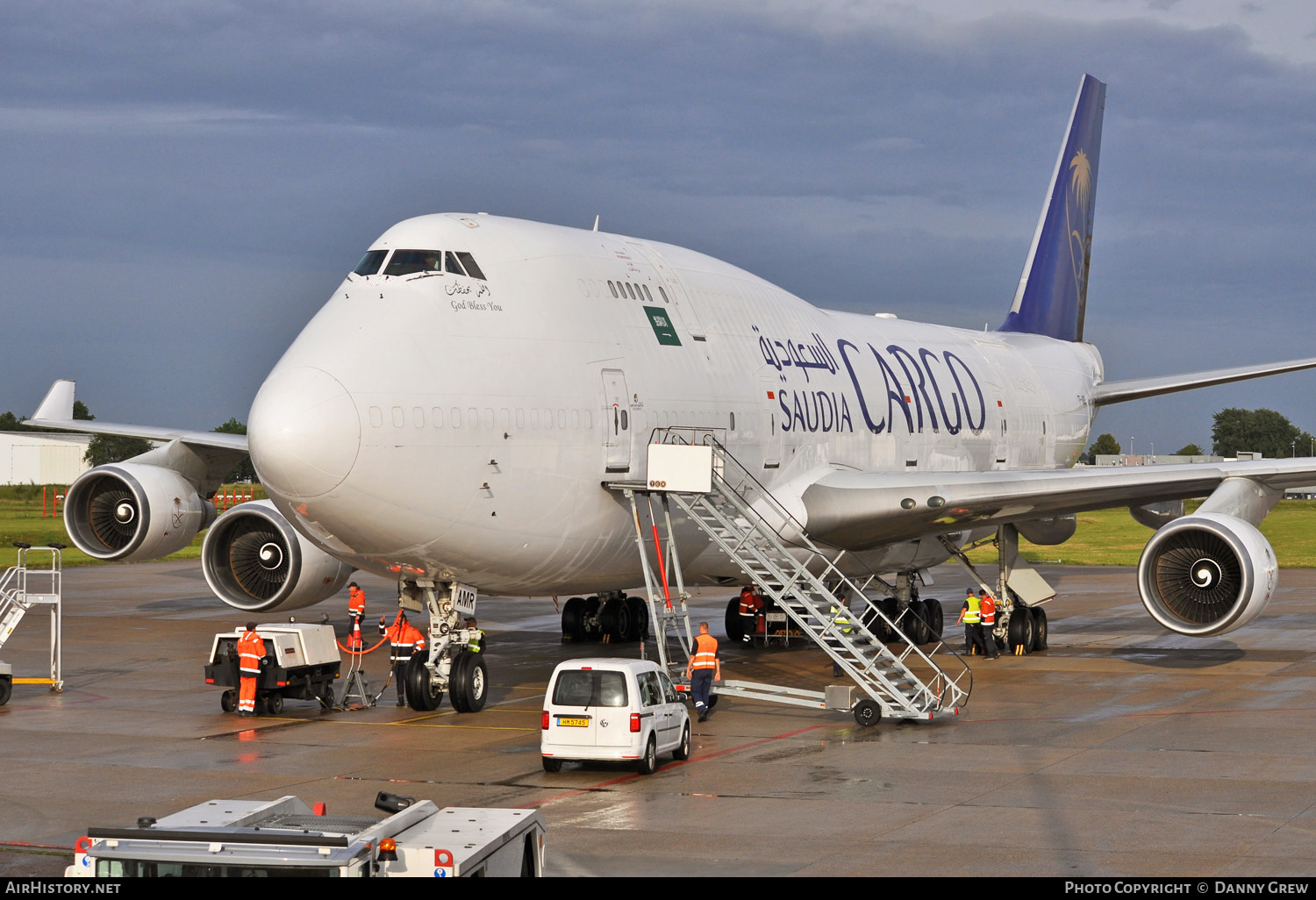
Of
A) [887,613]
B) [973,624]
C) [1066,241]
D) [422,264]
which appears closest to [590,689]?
[422,264]

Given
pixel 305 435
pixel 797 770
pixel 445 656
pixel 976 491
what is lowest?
pixel 797 770

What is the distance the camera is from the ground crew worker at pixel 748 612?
2831cm

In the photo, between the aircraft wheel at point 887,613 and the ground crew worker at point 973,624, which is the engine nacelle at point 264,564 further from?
the ground crew worker at point 973,624

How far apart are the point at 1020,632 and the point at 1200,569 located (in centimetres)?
538

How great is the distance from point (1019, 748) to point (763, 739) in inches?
122

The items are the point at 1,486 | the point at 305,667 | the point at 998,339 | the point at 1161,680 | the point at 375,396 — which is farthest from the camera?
the point at 1,486

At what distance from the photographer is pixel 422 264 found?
1838 cm

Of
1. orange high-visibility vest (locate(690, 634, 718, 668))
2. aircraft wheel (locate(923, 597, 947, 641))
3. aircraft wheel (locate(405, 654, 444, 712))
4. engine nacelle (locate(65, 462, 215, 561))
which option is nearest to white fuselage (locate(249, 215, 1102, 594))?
aircraft wheel (locate(405, 654, 444, 712))

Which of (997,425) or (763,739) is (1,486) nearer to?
(997,425)

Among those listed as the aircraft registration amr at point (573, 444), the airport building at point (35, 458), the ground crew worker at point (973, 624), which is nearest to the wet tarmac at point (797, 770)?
the ground crew worker at point (973, 624)

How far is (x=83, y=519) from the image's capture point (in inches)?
1054

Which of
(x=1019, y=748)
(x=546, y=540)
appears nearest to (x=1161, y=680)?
(x=1019, y=748)

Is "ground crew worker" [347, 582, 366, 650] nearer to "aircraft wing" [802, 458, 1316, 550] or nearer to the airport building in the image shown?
"aircraft wing" [802, 458, 1316, 550]

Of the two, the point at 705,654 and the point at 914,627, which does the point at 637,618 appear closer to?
the point at 914,627
